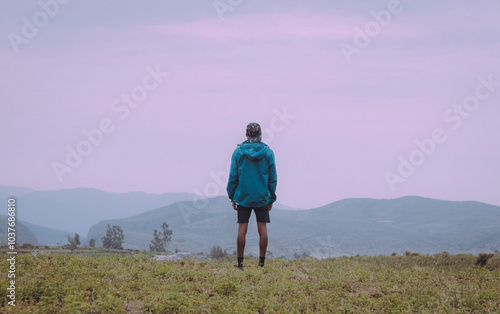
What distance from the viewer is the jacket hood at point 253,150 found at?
11.6 meters

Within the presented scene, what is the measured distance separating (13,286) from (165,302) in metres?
2.69

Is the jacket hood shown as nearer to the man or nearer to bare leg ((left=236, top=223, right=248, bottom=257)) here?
the man

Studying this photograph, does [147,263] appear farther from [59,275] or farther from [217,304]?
[217,304]

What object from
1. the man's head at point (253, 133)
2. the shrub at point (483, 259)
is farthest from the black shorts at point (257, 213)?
the shrub at point (483, 259)

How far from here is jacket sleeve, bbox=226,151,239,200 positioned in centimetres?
1186

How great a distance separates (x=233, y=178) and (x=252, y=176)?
0.54 metres

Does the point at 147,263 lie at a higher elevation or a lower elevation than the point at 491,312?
higher

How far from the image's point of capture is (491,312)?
8.45 m

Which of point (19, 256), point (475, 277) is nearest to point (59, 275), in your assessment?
point (19, 256)

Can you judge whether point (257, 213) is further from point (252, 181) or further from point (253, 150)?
point (253, 150)

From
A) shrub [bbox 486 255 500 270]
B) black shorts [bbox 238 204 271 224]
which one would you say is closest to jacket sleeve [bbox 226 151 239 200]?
black shorts [bbox 238 204 271 224]

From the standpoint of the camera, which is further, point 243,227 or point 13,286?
point 243,227

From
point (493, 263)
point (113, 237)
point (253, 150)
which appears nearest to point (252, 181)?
point (253, 150)

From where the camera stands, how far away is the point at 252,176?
11.7 metres
